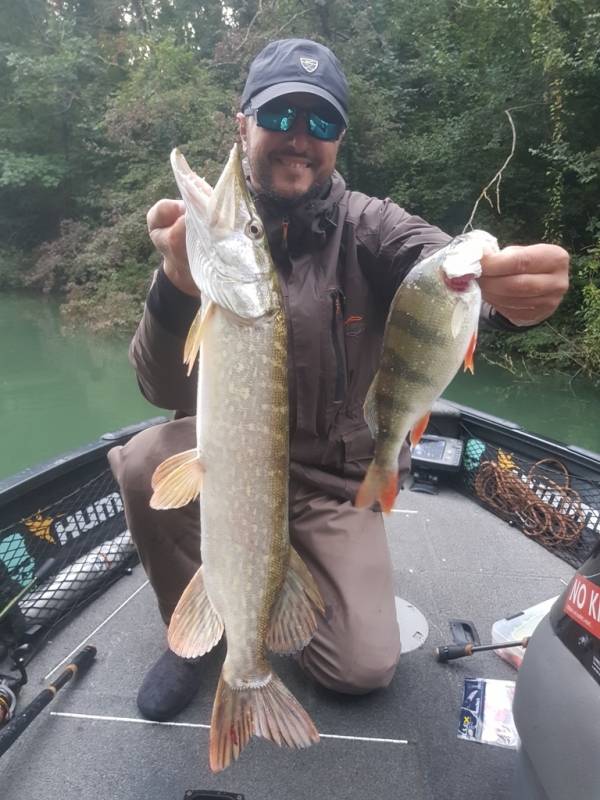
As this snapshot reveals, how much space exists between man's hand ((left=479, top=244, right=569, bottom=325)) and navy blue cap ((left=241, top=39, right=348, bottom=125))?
1001mm

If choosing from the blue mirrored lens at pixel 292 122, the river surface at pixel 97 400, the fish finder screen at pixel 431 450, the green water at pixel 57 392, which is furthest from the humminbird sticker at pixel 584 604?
the river surface at pixel 97 400

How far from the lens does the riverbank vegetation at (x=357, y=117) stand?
1091 centimetres

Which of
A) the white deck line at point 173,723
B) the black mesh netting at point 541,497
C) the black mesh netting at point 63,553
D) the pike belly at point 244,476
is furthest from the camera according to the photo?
the black mesh netting at point 541,497

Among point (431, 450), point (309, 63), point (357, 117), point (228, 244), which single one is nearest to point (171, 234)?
point (228, 244)

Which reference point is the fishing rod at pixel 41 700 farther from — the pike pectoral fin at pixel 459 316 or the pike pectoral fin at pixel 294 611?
the pike pectoral fin at pixel 459 316

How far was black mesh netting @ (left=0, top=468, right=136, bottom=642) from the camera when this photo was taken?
8.09 ft

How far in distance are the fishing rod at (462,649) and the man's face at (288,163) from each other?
1.72m

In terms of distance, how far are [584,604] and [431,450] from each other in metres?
2.60

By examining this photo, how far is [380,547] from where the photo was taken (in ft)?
7.96

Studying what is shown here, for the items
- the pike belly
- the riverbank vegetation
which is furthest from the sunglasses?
the riverbank vegetation

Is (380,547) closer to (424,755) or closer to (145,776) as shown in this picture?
(424,755)

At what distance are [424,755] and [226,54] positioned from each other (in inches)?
620

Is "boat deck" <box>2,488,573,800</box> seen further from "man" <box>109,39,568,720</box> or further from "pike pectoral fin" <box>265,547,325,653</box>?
"pike pectoral fin" <box>265,547,325,653</box>

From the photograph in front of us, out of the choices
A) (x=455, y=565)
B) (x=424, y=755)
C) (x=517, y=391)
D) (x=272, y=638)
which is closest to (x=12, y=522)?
(x=272, y=638)
